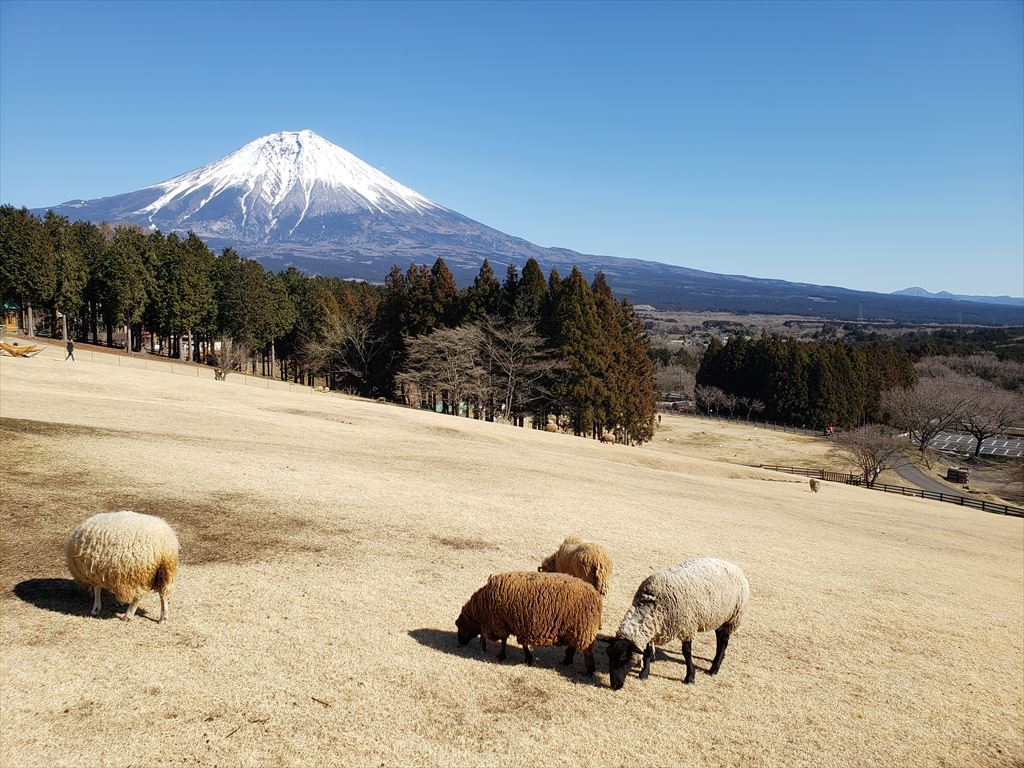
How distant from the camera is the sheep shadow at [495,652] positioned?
967cm

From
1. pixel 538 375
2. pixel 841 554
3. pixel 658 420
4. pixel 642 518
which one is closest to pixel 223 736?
pixel 642 518

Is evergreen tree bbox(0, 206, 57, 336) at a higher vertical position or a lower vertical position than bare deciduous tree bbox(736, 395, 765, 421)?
higher

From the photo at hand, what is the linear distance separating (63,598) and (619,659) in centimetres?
913

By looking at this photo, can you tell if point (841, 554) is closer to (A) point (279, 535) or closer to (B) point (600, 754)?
(B) point (600, 754)

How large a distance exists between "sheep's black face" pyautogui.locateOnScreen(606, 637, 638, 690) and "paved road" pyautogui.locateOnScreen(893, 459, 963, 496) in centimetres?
5497

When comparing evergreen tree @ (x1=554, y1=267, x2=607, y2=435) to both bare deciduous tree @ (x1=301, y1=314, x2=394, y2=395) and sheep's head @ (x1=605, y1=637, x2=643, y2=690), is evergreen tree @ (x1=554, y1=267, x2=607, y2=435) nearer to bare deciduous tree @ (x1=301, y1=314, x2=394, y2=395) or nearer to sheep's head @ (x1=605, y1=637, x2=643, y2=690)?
bare deciduous tree @ (x1=301, y1=314, x2=394, y2=395)

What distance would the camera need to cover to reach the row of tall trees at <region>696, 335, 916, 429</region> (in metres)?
81.6

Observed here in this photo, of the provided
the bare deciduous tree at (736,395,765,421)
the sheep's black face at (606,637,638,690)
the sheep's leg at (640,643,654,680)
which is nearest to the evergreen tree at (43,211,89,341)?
the sheep's black face at (606,637,638,690)

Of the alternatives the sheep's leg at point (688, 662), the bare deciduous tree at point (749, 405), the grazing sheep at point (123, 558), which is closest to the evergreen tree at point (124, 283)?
the grazing sheep at point (123, 558)

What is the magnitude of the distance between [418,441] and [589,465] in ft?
28.7

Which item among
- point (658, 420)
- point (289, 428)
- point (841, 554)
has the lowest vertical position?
point (658, 420)

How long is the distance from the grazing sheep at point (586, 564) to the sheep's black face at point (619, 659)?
2602 mm

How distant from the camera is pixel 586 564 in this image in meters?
12.2

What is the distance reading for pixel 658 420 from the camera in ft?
265
